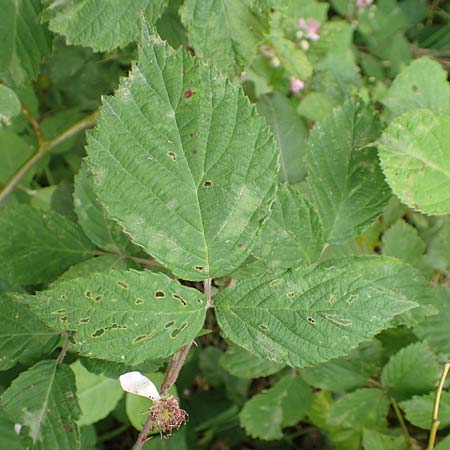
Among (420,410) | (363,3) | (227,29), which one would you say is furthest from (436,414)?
(363,3)

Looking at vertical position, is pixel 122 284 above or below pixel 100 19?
below

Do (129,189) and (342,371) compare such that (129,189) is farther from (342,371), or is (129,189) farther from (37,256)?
(342,371)

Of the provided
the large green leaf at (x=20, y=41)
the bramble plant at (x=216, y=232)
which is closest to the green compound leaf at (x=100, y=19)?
the bramble plant at (x=216, y=232)

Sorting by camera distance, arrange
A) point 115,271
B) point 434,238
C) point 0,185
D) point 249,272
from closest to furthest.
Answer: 1. point 115,271
2. point 249,272
3. point 0,185
4. point 434,238

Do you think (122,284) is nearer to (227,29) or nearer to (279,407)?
(227,29)

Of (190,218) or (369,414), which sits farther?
Answer: (369,414)

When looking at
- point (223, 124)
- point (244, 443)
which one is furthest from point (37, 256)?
point (244, 443)

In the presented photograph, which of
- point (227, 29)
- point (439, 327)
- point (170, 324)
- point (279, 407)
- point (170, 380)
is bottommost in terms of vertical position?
point (279, 407)
